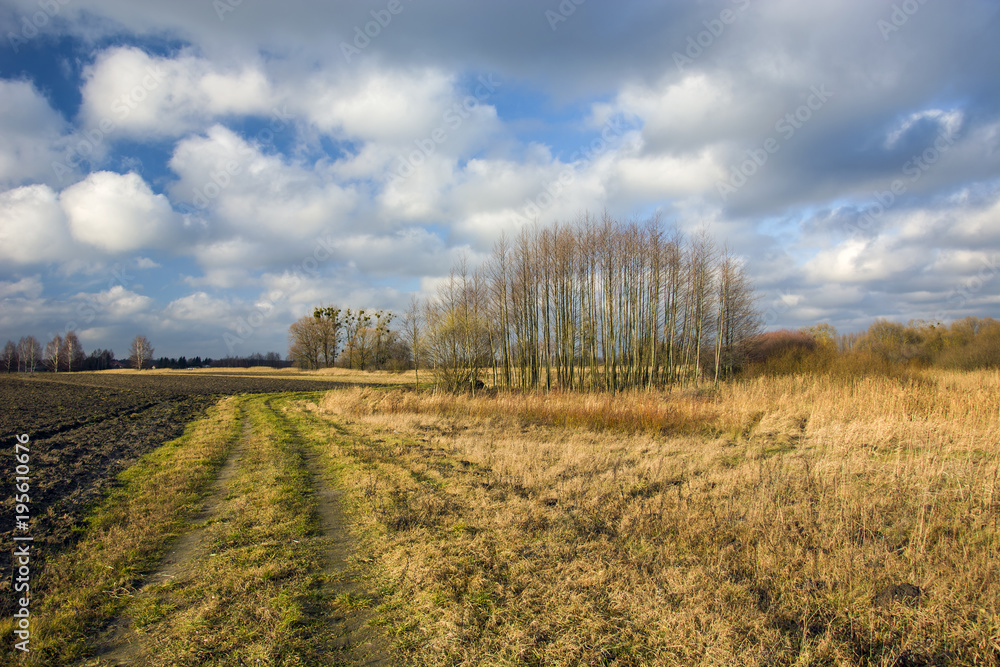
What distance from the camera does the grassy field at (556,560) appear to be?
331cm

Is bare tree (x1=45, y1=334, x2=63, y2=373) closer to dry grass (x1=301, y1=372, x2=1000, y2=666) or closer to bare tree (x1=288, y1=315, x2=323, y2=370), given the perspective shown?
bare tree (x1=288, y1=315, x2=323, y2=370)

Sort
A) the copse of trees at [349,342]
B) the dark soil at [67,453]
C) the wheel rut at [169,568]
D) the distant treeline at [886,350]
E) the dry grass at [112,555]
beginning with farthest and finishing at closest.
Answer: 1. the copse of trees at [349,342]
2. the distant treeline at [886,350]
3. the dark soil at [67,453]
4. the dry grass at [112,555]
5. the wheel rut at [169,568]

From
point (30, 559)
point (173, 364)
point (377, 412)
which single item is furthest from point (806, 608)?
point (173, 364)

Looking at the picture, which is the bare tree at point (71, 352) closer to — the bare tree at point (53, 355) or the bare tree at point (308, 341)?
the bare tree at point (53, 355)

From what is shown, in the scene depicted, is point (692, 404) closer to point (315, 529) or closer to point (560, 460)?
point (560, 460)

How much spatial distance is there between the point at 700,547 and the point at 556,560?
1.57 meters

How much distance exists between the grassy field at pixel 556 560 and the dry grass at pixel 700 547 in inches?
1.1

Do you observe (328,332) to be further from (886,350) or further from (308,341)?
(886,350)

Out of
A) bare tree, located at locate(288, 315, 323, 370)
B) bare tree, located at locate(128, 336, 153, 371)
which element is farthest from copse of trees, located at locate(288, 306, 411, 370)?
bare tree, located at locate(128, 336, 153, 371)

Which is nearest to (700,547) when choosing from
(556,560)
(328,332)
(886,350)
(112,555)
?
(556,560)

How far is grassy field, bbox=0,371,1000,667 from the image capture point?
3.31 metres

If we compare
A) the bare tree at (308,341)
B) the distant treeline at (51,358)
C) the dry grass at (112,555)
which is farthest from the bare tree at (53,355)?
the dry grass at (112,555)

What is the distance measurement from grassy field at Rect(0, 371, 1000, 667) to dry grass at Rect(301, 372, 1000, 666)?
3 cm

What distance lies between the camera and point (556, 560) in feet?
15.1
